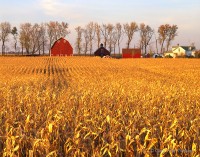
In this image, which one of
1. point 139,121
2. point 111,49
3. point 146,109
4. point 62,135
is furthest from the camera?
point 111,49

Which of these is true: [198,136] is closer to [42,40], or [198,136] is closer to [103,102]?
[103,102]

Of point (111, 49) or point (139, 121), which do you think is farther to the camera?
point (111, 49)

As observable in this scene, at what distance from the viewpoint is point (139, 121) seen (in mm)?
5977

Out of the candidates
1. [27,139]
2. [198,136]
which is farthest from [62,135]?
[198,136]

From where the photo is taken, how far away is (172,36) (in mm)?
116125

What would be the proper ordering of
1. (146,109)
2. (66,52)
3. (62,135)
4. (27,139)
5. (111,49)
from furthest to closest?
(111,49)
(66,52)
(146,109)
(62,135)
(27,139)

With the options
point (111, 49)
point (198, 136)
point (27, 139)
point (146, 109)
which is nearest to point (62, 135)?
point (27, 139)

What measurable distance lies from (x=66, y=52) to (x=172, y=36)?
138 ft

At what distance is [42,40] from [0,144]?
112379 millimetres

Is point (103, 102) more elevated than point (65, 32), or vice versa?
point (65, 32)

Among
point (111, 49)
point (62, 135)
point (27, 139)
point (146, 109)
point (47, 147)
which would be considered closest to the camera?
point (47, 147)

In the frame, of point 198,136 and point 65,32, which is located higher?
point 65,32

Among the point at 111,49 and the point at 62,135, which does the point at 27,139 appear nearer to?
the point at 62,135

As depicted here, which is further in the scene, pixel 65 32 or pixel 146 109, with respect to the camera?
pixel 65 32
